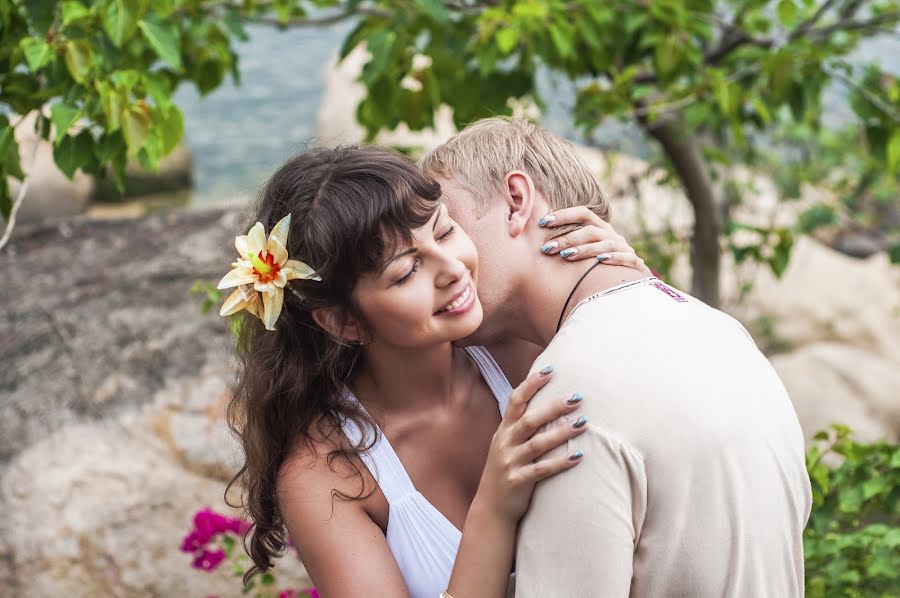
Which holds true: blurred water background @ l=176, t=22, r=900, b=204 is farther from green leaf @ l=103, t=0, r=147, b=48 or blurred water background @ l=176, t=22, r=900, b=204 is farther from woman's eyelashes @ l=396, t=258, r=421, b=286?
woman's eyelashes @ l=396, t=258, r=421, b=286

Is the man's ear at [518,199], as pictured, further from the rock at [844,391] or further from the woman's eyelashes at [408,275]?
the rock at [844,391]

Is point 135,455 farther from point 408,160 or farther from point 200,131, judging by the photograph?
point 200,131

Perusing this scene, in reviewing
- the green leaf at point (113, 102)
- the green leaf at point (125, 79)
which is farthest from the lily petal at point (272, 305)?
the green leaf at point (125, 79)

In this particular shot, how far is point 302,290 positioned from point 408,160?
0.36 metres

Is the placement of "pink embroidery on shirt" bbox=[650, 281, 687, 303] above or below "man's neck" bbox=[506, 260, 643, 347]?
above

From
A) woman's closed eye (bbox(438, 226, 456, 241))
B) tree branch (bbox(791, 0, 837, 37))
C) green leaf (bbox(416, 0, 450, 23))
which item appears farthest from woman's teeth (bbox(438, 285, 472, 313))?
tree branch (bbox(791, 0, 837, 37))

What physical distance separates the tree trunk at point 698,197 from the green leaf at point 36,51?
7.67 feet

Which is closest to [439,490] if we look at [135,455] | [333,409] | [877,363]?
[333,409]

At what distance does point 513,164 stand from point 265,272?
57cm

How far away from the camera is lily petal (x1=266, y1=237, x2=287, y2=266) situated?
2.12 m

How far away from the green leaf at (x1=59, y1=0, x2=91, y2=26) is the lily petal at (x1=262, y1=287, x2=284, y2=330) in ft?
3.12

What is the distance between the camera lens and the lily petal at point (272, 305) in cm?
214

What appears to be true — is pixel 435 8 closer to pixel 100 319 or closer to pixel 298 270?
pixel 298 270

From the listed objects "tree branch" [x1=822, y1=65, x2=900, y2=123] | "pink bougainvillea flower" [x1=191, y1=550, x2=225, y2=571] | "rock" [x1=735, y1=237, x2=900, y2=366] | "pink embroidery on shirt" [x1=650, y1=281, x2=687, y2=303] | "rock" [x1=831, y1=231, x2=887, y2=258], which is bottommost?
"rock" [x1=831, y1=231, x2=887, y2=258]
